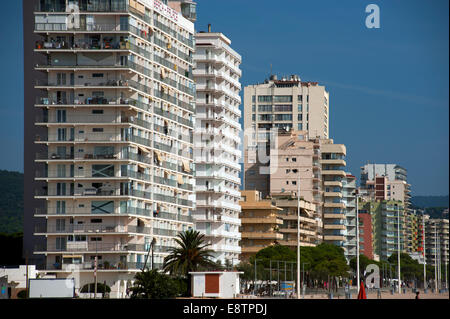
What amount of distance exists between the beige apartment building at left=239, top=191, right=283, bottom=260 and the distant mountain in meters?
38.2

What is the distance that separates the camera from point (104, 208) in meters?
114

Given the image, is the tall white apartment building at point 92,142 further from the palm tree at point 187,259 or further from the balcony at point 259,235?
the balcony at point 259,235

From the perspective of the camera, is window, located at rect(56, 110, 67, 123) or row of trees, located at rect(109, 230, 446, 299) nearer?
row of trees, located at rect(109, 230, 446, 299)

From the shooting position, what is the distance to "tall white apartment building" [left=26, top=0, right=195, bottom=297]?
11344cm

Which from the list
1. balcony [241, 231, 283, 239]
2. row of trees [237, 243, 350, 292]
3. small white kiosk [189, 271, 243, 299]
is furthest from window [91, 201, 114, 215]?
balcony [241, 231, 283, 239]

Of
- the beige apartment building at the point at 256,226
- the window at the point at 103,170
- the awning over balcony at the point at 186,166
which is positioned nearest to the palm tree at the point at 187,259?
the window at the point at 103,170

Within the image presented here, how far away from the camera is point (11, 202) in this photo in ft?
581

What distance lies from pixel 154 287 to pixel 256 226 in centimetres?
8384

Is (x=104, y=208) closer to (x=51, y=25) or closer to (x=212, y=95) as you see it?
(x=51, y=25)

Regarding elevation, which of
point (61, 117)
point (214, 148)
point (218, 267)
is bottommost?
point (218, 267)

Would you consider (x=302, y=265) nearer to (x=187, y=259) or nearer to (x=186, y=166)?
(x=186, y=166)

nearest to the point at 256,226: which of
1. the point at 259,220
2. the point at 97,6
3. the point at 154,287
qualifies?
the point at 259,220

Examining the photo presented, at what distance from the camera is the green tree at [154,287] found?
9769 centimetres

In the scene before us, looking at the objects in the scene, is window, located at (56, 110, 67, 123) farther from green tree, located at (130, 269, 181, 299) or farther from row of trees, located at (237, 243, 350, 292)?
row of trees, located at (237, 243, 350, 292)
